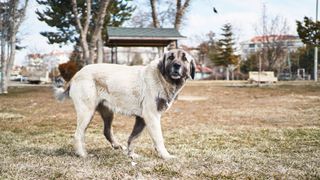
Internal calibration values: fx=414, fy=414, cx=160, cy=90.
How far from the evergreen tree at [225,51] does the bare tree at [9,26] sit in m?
50.2

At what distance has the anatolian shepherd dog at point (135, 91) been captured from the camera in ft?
19.6

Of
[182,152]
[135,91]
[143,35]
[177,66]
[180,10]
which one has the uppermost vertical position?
[180,10]

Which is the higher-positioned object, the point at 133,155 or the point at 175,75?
the point at 175,75

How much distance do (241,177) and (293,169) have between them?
0.84 meters

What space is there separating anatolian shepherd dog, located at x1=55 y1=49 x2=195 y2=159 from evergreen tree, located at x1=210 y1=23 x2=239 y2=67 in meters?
69.2

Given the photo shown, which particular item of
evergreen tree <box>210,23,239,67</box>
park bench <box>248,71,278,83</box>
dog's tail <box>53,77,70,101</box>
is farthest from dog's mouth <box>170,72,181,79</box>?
evergreen tree <box>210,23,239,67</box>

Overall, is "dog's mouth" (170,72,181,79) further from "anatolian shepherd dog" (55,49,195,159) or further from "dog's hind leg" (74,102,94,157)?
"dog's hind leg" (74,102,94,157)

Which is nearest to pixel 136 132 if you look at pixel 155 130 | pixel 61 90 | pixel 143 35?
pixel 155 130

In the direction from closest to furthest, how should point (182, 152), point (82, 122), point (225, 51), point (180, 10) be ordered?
point (82, 122) < point (182, 152) < point (180, 10) < point (225, 51)

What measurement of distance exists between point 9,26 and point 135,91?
26.0 metres

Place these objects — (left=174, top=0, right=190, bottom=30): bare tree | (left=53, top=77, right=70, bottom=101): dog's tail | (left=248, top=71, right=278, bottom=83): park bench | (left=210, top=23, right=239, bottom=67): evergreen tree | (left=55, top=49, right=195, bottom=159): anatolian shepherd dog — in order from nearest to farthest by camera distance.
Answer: (left=55, top=49, right=195, bottom=159): anatolian shepherd dog → (left=53, top=77, right=70, bottom=101): dog's tail → (left=174, top=0, right=190, bottom=30): bare tree → (left=248, top=71, right=278, bottom=83): park bench → (left=210, top=23, right=239, bottom=67): evergreen tree

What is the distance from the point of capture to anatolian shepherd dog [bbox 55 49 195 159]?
5.96m

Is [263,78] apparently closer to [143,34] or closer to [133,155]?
[143,34]

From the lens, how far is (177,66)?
5.71 meters
